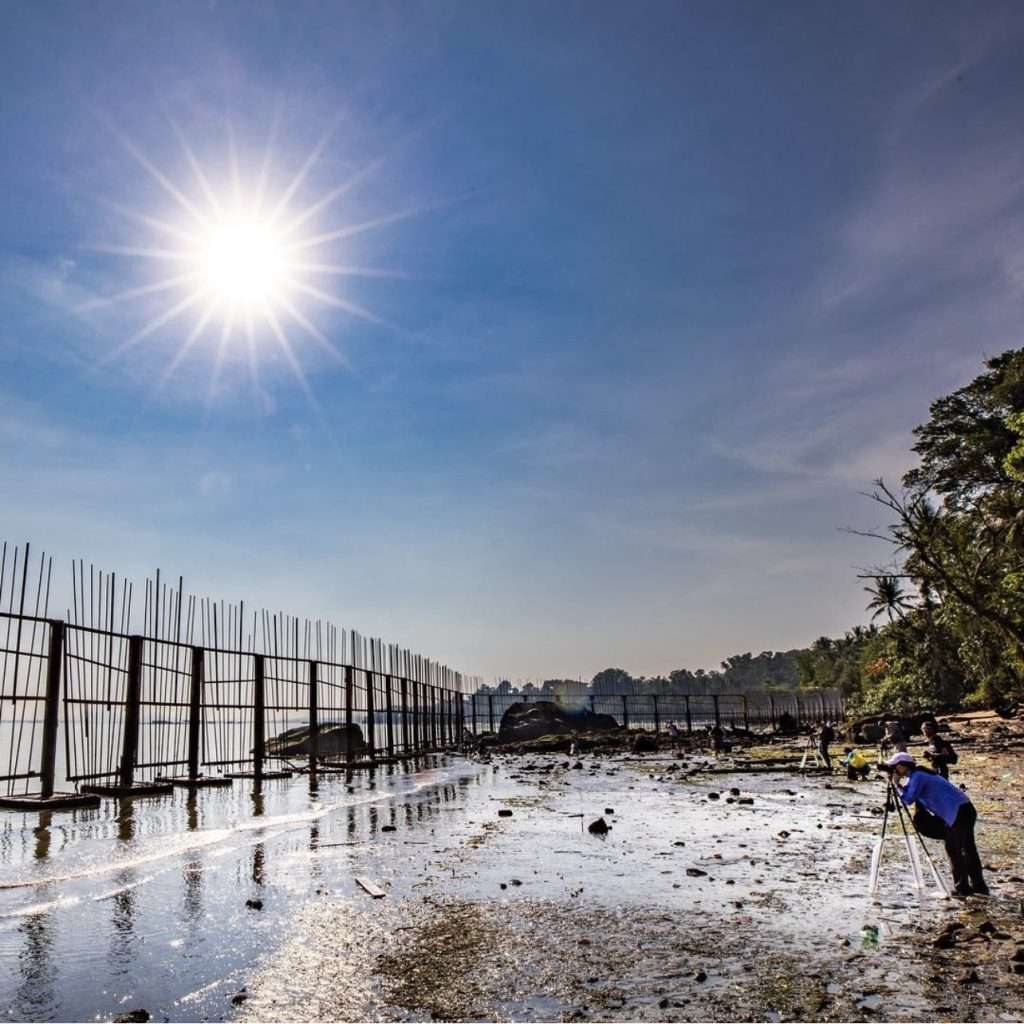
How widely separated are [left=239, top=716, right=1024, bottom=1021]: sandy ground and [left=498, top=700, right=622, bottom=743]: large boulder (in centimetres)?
4263

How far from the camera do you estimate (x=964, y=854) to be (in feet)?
24.9

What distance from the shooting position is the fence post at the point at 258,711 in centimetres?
1930

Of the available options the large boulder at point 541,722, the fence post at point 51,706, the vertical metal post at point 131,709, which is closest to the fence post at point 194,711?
the vertical metal post at point 131,709

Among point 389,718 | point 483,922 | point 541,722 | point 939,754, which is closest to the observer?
point 483,922

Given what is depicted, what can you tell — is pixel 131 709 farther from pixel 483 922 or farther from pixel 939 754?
pixel 939 754

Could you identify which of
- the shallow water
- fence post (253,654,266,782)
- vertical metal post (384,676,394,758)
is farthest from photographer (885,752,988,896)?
vertical metal post (384,676,394,758)

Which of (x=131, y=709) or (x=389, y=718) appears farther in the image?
(x=389, y=718)

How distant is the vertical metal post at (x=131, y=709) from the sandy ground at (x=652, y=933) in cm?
656

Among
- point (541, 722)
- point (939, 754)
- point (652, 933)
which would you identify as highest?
point (541, 722)

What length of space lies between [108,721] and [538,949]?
12.5m

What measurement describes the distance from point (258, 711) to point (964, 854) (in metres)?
15.7

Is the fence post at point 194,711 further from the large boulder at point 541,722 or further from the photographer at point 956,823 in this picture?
the large boulder at point 541,722

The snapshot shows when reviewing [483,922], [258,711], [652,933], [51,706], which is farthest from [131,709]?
[652,933]

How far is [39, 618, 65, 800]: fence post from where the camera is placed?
12711mm
